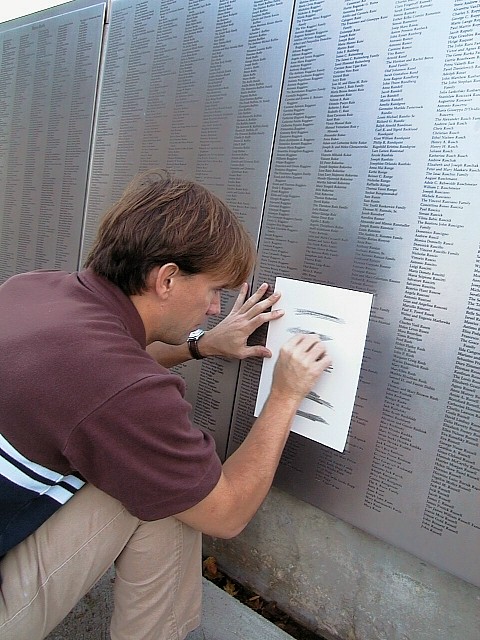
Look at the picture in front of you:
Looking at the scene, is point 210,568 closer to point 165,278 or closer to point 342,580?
point 342,580

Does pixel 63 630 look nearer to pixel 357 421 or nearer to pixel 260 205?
pixel 357 421

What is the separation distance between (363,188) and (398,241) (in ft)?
0.71

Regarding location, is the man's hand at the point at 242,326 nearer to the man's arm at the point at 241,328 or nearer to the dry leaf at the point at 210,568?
the man's arm at the point at 241,328

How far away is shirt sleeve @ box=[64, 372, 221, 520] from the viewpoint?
3.77ft

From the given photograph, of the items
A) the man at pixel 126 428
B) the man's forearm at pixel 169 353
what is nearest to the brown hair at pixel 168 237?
the man at pixel 126 428

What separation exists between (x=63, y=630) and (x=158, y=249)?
138cm

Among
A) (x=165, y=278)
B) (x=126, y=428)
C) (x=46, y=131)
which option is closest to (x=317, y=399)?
(x=165, y=278)

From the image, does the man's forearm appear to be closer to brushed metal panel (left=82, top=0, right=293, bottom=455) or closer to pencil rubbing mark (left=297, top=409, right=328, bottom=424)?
brushed metal panel (left=82, top=0, right=293, bottom=455)

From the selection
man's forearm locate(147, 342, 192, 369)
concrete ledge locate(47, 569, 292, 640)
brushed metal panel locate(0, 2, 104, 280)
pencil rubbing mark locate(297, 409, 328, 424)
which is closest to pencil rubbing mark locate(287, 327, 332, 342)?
pencil rubbing mark locate(297, 409, 328, 424)

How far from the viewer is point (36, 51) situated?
3.30m

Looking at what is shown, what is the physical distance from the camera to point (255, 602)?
2.16 meters

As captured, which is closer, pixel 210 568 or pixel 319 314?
pixel 319 314

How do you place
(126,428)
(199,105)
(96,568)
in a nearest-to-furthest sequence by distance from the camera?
(126,428)
(96,568)
(199,105)

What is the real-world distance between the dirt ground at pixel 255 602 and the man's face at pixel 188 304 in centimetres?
118
